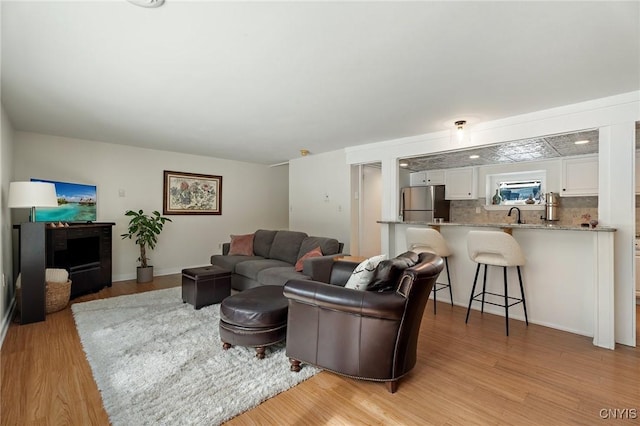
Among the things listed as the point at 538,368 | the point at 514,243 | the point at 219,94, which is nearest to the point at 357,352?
the point at 538,368

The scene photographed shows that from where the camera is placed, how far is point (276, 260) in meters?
4.50

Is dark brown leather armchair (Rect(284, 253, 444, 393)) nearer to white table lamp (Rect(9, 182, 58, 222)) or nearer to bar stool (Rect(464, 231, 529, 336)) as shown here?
bar stool (Rect(464, 231, 529, 336))

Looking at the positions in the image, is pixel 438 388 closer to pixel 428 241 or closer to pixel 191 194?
pixel 428 241

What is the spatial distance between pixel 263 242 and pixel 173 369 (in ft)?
9.04

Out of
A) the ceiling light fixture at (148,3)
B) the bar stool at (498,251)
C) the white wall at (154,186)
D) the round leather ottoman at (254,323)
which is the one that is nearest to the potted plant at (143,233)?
the white wall at (154,186)

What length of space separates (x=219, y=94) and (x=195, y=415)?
250 cm

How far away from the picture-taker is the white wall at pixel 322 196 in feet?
16.6

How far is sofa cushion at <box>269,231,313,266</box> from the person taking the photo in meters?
4.32

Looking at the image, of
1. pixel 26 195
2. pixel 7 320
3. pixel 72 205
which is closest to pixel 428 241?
pixel 26 195

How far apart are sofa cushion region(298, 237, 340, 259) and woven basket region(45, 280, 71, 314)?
111 inches

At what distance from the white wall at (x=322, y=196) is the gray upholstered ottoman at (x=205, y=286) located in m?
2.12

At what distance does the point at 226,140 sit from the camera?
457 centimetres

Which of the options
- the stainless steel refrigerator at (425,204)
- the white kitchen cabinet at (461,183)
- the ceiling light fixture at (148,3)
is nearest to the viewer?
the ceiling light fixture at (148,3)

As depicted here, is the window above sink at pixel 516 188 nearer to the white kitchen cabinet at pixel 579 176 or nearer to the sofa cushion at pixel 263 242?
the white kitchen cabinet at pixel 579 176
